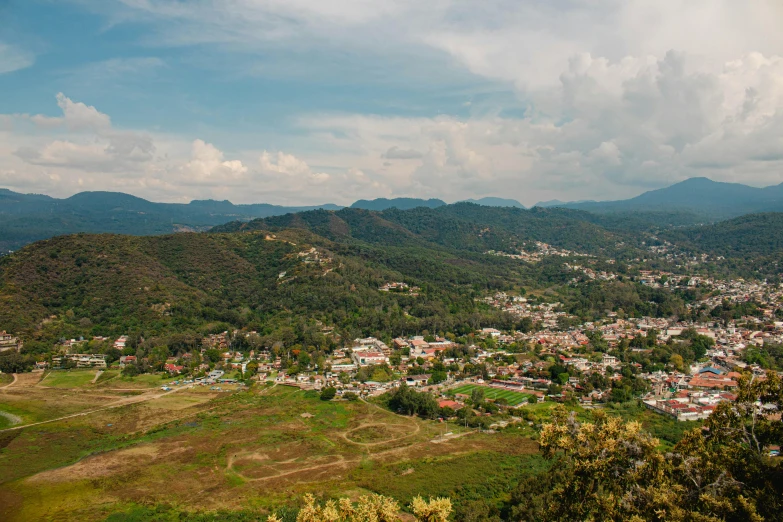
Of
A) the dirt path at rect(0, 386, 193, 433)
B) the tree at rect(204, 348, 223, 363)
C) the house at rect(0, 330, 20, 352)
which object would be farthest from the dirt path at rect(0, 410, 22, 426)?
the tree at rect(204, 348, 223, 363)

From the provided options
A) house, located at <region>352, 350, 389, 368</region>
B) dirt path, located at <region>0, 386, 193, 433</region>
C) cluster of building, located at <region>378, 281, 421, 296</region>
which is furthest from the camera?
cluster of building, located at <region>378, 281, 421, 296</region>

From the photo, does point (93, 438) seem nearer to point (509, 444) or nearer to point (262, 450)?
point (262, 450)

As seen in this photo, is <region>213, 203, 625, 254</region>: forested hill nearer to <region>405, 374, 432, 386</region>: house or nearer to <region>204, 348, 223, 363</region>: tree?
<region>204, 348, 223, 363</region>: tree

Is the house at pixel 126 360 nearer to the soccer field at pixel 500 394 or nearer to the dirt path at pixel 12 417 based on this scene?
the dirt path at pixel 12 417

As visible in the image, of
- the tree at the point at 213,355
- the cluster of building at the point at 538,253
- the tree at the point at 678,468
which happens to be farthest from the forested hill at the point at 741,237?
the tree at the point at 678,468

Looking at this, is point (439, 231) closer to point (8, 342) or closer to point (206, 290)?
point (206, 290)
